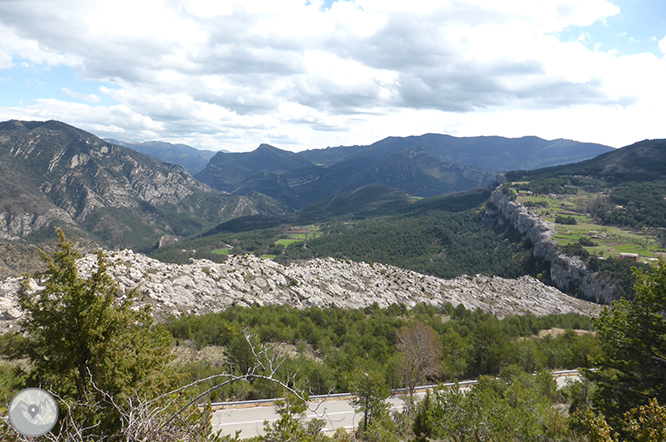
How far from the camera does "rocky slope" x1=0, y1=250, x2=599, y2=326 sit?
60.2 meters

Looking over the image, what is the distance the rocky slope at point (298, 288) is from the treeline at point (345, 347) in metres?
11.6

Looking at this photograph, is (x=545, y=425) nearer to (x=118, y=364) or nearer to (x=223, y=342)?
(x=118, y=364)

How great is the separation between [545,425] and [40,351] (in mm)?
26626

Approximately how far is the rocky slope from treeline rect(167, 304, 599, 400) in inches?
456

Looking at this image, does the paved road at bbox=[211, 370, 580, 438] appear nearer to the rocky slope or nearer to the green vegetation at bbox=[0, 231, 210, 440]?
the green vegetation at bbox=[0, 231, 210, 440]

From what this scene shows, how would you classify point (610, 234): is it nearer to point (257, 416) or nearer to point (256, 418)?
point (257, 416)

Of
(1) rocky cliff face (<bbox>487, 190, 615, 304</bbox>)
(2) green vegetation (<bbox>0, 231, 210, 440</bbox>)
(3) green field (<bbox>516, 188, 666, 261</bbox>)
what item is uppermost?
(2) green vegetation (<bbox>0, 231, 210, 440</bbox>)

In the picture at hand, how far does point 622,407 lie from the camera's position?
17.0 metres

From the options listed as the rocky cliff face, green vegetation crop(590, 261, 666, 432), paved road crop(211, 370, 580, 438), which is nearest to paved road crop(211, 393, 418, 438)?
paved road crop(211, 370, 580, 438)

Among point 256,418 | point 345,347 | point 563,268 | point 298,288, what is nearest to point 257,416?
point 256,418

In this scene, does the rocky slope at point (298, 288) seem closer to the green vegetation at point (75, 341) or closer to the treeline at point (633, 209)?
the green vegetation at point (75, 341)

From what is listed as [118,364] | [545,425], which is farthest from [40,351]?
[545,425]

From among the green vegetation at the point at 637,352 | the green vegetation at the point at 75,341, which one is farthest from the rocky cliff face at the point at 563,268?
the green vegetation at the point at 75,341

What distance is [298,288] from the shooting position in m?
79.4
